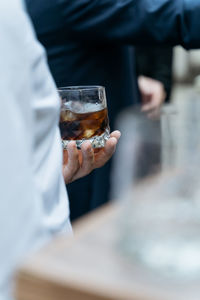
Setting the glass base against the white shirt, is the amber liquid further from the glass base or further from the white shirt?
the white shirt

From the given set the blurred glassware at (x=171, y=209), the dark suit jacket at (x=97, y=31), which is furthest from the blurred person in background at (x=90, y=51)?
the blurred glassware at (x=171, y=209)

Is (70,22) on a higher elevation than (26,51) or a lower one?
lower

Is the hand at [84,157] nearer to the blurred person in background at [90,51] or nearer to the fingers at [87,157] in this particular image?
the fingers at [87,157]

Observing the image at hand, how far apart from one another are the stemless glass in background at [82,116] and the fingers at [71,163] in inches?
0.6

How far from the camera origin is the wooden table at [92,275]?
0.46 m

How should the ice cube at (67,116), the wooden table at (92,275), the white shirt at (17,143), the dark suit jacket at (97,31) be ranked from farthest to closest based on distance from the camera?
the dark suit jacket at (97,31)
the ice cube at (67,116)
the white shirt at (17,143)
the wooden table at (92,275)

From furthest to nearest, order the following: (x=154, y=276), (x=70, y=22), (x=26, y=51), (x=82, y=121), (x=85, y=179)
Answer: (x=85, y=179), (x=70, y=22), (x=82, y=121), (x=26, y=51), (x=154, y=276)

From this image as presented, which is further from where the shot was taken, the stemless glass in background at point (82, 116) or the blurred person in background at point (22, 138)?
the stemless glass in background at point (82, 116)

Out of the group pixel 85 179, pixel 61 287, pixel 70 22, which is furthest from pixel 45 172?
pixel 85 179

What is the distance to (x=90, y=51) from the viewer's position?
Answer: 173 cm

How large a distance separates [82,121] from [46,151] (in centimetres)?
38

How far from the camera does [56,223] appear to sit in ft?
2.50

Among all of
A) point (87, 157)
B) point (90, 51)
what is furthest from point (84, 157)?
point (90, 51)

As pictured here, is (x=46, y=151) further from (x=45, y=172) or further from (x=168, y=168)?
(x=168, y=168)
